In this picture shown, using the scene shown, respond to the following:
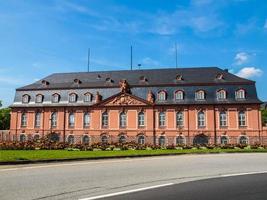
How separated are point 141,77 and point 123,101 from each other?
208 inches

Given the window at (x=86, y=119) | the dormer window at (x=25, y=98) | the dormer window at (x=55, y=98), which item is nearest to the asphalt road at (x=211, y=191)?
the window at (x=86, y=119)

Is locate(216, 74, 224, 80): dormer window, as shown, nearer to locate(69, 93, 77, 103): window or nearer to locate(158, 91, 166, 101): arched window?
locate(158, 91, 166, 101): arched window

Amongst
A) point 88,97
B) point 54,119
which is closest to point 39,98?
point 54,119

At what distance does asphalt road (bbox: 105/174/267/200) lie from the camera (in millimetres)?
7945

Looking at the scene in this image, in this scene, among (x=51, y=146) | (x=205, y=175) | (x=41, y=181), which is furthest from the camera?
(x=51, y=146)

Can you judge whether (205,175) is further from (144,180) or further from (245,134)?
(245,134)

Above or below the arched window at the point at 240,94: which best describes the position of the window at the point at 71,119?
below

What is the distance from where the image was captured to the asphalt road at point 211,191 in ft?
26.1

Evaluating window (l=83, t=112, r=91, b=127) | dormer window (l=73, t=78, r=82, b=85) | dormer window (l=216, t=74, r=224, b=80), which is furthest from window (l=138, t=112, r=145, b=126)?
dormer window (l=216, t=74, r=224, b=80)

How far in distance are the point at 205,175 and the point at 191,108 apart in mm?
39359

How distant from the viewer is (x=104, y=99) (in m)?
54.1

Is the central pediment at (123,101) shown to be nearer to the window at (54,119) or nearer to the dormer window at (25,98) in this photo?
the window at (54,119)

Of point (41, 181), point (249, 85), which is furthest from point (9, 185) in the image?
point (249, 85)

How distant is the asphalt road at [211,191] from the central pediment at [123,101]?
41879 millimetres
